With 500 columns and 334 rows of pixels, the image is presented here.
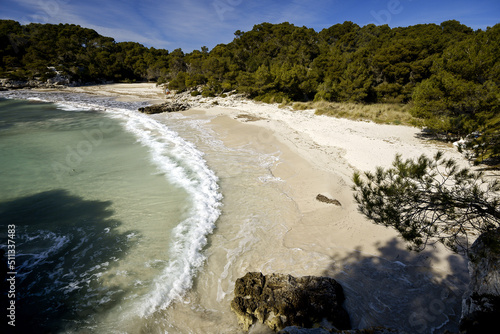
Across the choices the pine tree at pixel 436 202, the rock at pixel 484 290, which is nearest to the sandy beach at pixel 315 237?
the rock at pixel 484 290

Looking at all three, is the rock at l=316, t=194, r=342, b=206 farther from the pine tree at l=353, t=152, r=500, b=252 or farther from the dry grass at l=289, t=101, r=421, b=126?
the dry grass at l=289, t=101, r=421, b=126

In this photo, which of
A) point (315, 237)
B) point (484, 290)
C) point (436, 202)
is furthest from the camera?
point (315, 237)

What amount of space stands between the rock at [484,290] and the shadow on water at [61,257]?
641 centimetres

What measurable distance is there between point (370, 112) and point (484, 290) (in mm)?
20042

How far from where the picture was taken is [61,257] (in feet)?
21.0

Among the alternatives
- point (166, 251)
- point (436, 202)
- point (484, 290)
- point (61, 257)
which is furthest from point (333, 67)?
point (61, 257)

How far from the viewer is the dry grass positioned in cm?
1842

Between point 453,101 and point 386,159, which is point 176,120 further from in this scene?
point 453,101

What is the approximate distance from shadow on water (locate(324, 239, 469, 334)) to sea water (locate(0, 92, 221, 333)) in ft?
12.5

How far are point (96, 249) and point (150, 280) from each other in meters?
2.31

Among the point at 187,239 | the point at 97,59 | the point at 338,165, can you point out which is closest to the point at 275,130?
the point at 338,165

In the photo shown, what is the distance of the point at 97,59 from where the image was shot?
2557 inches

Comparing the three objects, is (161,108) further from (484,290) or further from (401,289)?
(484,290)

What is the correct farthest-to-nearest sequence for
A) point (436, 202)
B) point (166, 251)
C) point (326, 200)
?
1. point (326, 200)
2. point (166, 251)
3. point (436, 202)
